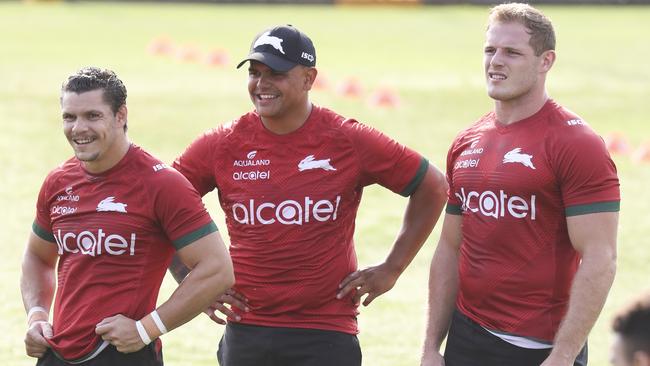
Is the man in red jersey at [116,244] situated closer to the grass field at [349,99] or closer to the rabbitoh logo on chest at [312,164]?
the rabbitoh logo on chest at [312,164]

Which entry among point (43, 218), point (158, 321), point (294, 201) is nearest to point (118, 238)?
point (158, 321)

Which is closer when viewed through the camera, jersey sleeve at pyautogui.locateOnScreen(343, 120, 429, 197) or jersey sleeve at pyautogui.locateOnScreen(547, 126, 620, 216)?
jersey sleeve at pyautogui.locateOnScreen(547, 126, 620, 216)

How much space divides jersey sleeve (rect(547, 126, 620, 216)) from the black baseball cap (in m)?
1.51

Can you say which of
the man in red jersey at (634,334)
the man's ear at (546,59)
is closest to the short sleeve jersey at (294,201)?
the man's ear at (546,59)

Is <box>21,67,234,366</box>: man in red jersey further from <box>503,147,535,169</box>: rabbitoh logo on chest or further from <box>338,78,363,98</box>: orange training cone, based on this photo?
<box>338,78,363,98</box>: orange training cone

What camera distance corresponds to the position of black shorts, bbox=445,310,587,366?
5.96 m

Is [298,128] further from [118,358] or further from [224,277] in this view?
[118,358]

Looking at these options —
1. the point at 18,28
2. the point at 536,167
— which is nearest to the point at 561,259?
the point at 536,167

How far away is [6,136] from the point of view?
1855 cm

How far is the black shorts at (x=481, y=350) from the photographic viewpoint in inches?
235

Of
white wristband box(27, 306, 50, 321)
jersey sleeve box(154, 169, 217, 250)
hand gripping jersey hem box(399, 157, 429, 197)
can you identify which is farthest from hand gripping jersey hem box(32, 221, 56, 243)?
hand gripping jersey hem box(399, 157, 429, 197)

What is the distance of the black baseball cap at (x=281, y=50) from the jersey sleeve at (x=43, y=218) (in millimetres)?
1202

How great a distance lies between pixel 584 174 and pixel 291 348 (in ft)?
5.74

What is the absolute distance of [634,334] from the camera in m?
3.84
